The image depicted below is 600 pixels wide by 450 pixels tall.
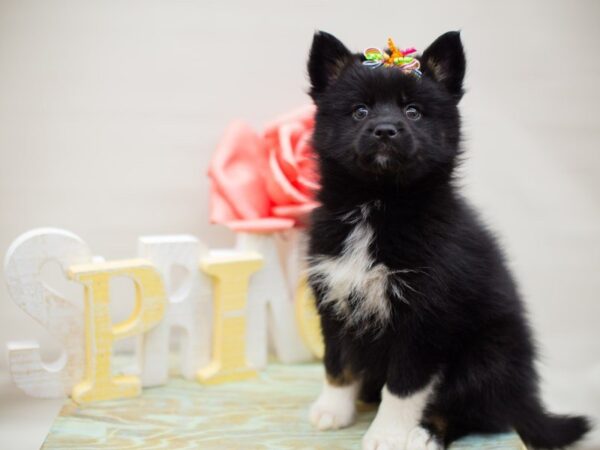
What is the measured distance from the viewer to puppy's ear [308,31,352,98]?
6.95ft

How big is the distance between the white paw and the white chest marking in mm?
328

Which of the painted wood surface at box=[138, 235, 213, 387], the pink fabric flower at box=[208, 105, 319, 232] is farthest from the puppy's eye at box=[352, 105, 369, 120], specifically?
the painted wood surface at box=[138, 235, 213, 387]

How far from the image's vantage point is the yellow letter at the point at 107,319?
2361 mm

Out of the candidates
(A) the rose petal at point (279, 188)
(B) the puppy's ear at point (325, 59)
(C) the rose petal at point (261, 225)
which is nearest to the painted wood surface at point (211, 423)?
(C) the rose petal at point (261, 225)

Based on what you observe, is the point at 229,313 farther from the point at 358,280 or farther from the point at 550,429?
the point at 550,429

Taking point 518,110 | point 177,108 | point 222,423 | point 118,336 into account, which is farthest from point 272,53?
point 222,423

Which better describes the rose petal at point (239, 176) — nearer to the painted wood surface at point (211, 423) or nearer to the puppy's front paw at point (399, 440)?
the painted wood surface at point (211, 423)

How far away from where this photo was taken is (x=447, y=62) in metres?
2.09

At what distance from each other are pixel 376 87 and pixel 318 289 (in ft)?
2.10

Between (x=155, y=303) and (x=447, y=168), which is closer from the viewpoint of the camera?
(x=447, y=168)

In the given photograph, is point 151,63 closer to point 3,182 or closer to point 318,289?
point 3,182

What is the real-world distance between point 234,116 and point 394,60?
1.13 meters

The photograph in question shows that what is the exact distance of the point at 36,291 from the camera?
233 centimetres

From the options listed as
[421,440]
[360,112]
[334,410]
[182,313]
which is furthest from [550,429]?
[182,313]
